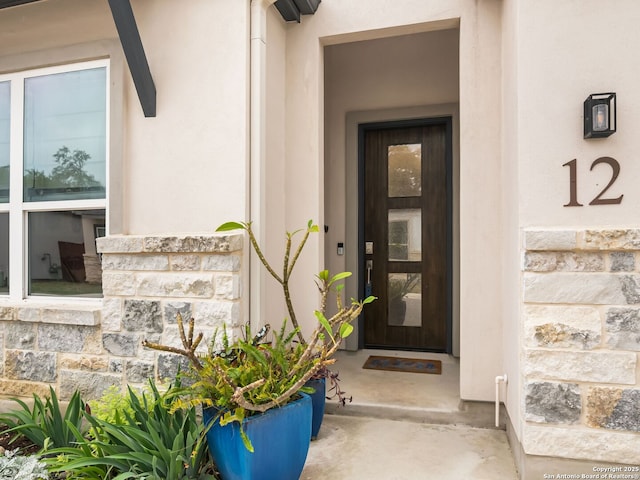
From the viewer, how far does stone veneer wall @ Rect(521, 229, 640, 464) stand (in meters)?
1.87

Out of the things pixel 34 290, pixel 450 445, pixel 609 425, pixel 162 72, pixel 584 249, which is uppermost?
pixel 162 72

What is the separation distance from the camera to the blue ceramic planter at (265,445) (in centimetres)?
176

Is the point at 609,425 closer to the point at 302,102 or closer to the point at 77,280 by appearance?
the point at 302,102

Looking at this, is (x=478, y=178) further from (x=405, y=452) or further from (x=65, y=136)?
(x=65, y=136)

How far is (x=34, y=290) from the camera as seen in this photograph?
9.53 feet

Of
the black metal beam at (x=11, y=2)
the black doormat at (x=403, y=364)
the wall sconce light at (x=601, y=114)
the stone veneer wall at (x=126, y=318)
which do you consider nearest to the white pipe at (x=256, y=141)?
the stone veneer wall at (x=126, y=318)

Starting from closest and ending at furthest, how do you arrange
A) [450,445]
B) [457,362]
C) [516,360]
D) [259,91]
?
[516,360]
[450,445]
[259,91]
[457,362]

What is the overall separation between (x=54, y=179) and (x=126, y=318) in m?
1.15

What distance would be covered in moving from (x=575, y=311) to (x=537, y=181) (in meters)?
0.65

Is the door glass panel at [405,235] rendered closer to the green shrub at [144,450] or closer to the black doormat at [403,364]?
the black doormat at [403,364]

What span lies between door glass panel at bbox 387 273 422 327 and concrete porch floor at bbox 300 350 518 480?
0.81m

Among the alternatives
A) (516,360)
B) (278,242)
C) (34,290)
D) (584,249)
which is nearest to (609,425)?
(516,360)

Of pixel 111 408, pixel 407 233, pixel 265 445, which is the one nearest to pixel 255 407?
pixel 265 445

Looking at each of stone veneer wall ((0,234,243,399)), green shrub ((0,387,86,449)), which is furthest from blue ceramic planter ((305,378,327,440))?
green shrub ((0,387,86,449))
